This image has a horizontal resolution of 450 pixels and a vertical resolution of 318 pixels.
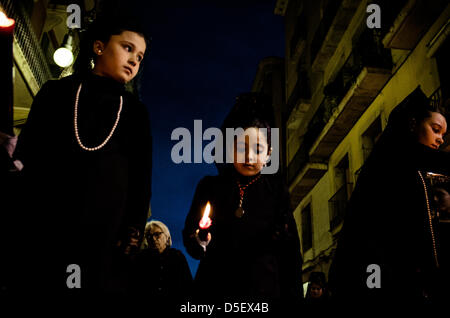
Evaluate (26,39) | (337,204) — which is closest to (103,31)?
(26,39)

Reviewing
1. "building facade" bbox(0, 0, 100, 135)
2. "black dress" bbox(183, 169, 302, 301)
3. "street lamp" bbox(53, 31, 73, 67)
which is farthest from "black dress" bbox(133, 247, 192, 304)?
"building facade" bbox(0, 0, 100, 135)

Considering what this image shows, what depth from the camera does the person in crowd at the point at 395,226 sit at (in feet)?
7.20

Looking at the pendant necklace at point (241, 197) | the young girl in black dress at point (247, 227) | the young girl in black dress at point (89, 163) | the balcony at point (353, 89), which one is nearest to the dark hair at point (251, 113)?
the young girl in black dress at point (247, 227)

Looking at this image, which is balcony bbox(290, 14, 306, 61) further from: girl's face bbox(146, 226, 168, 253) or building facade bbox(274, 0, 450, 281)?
girl's face bbox(146, 226, 168, 253)

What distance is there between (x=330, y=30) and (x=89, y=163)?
45.9 ft

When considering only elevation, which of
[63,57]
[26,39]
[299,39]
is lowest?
[63,57]

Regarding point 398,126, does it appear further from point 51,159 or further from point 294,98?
point 294,98

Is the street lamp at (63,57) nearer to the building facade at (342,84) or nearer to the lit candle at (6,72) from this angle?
the lit candle at (6,72)

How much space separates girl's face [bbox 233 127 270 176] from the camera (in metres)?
2.77

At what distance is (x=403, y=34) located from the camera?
9.74m

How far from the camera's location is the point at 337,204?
13539 mm

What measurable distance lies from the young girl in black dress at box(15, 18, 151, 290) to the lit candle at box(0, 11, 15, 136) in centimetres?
16

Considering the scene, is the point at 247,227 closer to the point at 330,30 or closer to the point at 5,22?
the point at 5,22

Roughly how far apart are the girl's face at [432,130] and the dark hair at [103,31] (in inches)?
80.8
